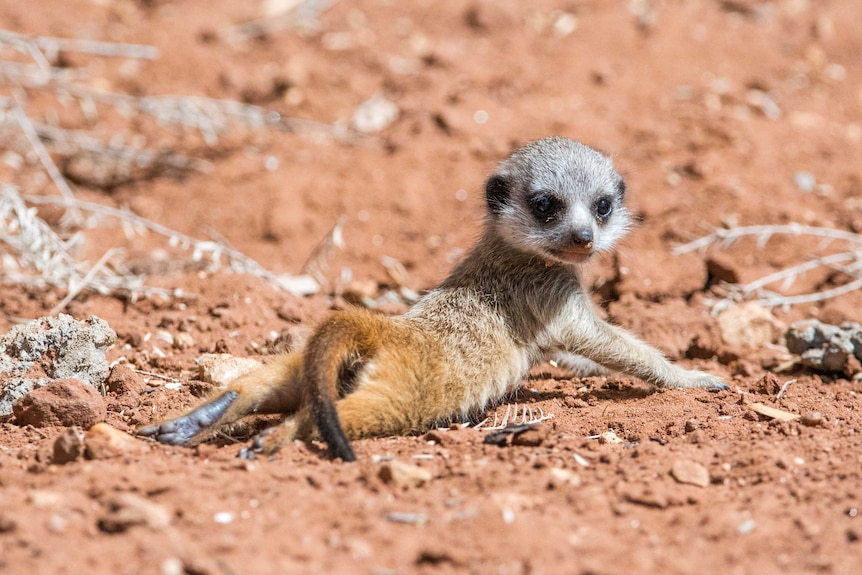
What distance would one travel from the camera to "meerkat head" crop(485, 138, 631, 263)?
3.95 m

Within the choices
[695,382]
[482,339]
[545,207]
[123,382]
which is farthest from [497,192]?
[123,382]

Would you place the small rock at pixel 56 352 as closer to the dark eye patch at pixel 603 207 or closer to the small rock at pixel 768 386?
the dark eye patch at pixel 603 207

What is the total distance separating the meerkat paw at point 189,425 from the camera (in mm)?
3092

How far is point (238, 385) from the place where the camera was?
330 cm

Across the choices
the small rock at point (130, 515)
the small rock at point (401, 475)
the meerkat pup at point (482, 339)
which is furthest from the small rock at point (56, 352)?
the small rock at point (401, 475)

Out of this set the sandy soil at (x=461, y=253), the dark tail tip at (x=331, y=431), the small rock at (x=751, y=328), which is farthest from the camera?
the small rock at (x=751, y=328)

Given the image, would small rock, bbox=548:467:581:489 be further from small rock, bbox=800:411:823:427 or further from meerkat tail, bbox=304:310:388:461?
small rock, bbox=800:411:823:427

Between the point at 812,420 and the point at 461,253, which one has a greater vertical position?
the point at 461,253

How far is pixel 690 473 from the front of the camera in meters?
2.77

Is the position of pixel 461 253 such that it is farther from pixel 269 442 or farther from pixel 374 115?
pixel 269 442

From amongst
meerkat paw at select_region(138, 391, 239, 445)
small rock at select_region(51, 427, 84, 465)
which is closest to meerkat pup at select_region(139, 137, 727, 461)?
meerkat paw at select_region(138, 391, 239, 445)

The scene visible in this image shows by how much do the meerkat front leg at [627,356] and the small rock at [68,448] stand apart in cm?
204

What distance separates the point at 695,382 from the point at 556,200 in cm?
101

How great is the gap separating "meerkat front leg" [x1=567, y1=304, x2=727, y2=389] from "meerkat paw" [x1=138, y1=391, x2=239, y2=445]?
5.06ft
